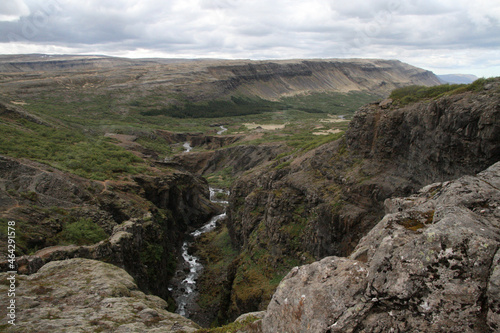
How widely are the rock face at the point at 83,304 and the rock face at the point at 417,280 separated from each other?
18.8ft

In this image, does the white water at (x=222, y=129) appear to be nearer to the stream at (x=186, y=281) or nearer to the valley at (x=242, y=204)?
the valley at (x=242, y=204)

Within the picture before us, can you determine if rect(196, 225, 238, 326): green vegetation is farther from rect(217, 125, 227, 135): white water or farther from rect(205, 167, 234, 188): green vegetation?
rect(217, 125, 227, 135): white water

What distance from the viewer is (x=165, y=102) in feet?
404

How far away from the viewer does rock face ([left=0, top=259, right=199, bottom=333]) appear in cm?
1095

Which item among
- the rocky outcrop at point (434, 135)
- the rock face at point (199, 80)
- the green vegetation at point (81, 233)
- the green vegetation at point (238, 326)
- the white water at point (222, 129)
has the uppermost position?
the rock face at point (199, 80)

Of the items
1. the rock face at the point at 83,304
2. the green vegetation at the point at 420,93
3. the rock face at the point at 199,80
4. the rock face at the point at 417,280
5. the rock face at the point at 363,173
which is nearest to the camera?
the rock face at the point at 417,280

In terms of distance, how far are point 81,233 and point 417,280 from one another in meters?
20.2

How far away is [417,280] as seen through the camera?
6367 mm

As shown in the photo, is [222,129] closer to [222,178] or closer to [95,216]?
[222,178]

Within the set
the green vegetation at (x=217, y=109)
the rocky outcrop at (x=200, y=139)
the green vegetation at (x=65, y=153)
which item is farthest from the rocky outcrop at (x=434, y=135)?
the green vegetation at (x=217, y=109)

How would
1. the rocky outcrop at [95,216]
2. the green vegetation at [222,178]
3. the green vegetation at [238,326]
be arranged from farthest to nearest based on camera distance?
the green vegetation at [222,178]
the rocky outcrop at [95,216]
the green vegetation at [238,326]

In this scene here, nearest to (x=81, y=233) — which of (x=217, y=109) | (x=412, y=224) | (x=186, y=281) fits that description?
(x=186, y=281)

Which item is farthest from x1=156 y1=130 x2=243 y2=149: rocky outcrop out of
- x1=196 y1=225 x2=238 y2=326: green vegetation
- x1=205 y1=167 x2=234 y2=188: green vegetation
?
x1=196 y1=225 x2=238 y2=326: green vegetation

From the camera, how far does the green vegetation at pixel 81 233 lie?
20297 millimetres
